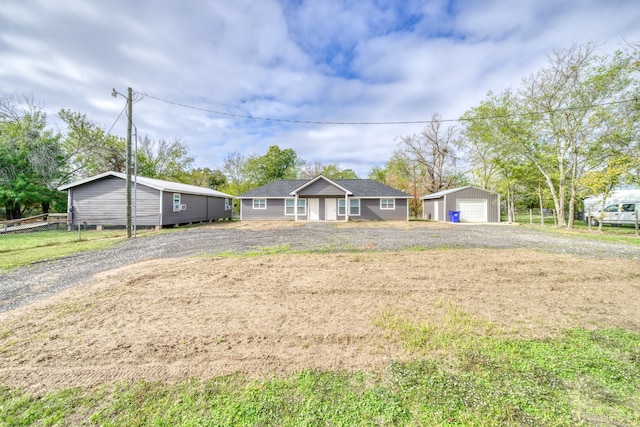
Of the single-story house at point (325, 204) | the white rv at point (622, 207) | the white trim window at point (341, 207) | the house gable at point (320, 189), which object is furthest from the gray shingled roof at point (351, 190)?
the white rv at point (622, 207)

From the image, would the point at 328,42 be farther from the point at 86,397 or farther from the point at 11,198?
the point at 11,198

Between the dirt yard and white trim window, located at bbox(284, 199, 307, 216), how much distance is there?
16.5m

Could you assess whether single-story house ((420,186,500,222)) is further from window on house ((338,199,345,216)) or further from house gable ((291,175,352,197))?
house gable ((291,175,352,197))

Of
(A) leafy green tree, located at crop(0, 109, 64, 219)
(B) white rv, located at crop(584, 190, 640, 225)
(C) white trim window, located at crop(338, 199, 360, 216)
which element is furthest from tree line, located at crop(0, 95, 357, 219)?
(B) white rv, located at crop(584, 190, 640, 225)

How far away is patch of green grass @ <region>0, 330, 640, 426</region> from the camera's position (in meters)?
1.83

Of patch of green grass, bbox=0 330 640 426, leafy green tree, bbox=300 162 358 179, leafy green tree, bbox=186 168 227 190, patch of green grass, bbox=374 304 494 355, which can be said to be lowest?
patch of green grass, bbox=0 330 640 426

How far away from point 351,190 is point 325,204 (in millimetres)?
2875

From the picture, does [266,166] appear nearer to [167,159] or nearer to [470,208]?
[167,159]

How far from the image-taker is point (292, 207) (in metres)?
23.0

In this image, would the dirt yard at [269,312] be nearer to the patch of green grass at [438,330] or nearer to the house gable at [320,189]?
the patch of green grass at [438,330]

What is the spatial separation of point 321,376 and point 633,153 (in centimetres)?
2104

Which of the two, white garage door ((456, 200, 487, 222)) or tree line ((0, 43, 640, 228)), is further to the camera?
white garage door ((456, 200, 487, 222))

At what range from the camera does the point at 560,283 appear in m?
4.87

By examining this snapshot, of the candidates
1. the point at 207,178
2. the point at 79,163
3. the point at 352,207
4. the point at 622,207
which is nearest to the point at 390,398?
the point at 352,207
